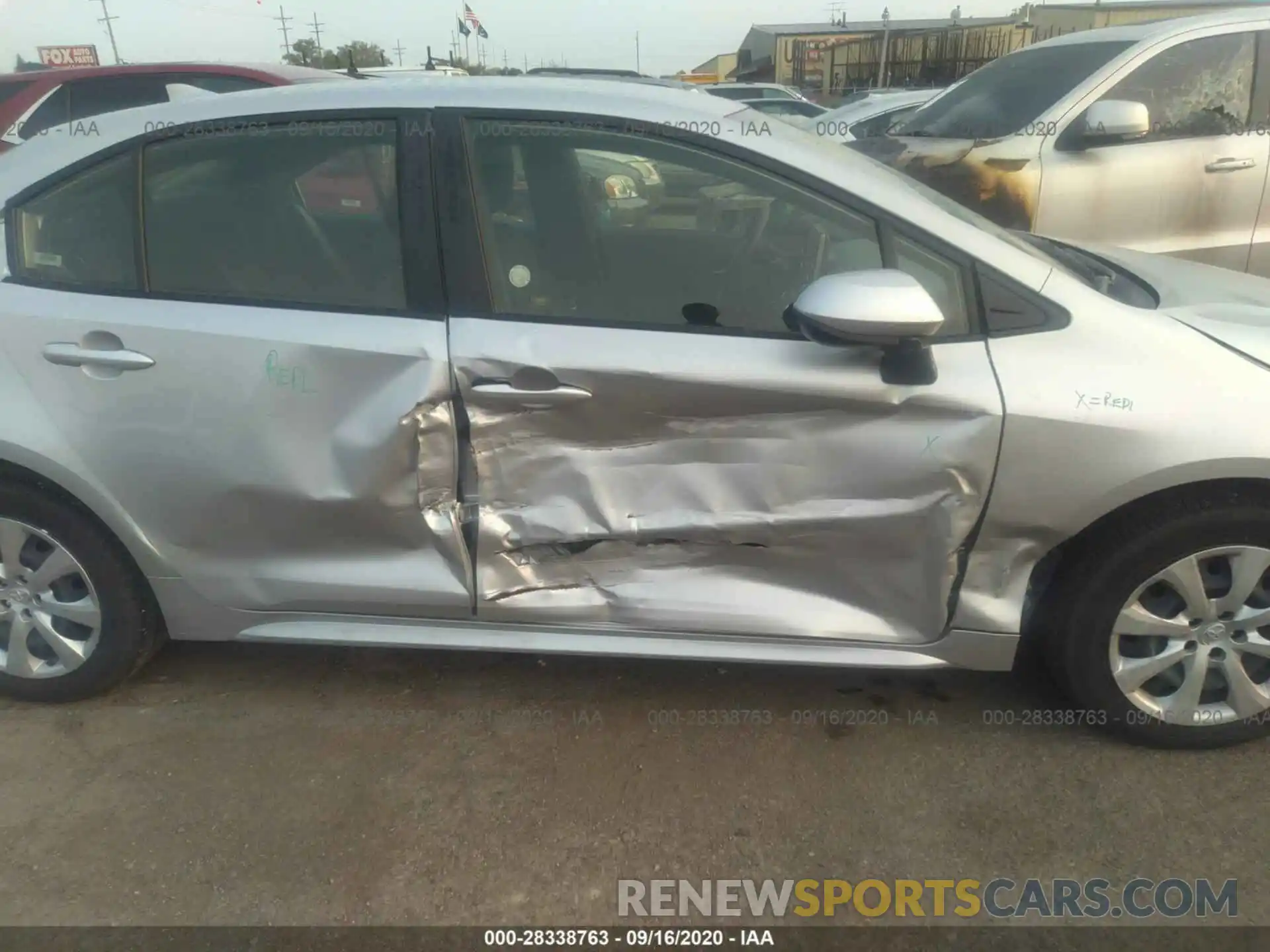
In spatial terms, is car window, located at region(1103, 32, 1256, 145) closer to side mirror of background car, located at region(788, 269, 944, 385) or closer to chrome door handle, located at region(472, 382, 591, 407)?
side mirror of background car, located at region(788, 269, 944, 385)

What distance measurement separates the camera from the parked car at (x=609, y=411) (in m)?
2.11

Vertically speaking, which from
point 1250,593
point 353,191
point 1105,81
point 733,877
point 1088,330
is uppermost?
point 1105,81

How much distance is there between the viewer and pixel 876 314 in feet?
6.39

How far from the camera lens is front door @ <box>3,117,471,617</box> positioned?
2203 millimetres

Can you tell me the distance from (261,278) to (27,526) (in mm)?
903

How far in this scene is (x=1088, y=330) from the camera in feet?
6.93

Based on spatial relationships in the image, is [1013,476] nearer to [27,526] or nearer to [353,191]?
[353,191]

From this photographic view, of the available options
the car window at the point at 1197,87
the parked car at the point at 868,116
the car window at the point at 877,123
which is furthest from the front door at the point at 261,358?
the car window at the point at 877,123

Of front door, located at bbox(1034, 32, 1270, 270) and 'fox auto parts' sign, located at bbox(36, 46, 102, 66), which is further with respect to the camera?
'fox auto parts' sign, located at bbox(36, 46, 102, 66)

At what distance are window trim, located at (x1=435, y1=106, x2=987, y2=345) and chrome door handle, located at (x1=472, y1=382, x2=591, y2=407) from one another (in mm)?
161

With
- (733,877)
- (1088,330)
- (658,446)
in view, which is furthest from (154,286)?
(1088,330)

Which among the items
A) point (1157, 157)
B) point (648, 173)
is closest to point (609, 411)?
point (648, 173)

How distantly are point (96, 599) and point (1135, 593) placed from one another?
2.62 meters
